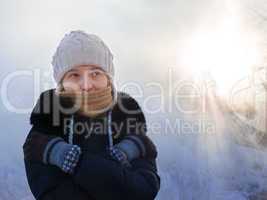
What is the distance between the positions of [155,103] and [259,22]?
104cm

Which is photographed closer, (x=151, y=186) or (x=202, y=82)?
(x=151, y=186)

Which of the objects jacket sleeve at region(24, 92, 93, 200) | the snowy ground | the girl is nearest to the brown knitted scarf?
the girl

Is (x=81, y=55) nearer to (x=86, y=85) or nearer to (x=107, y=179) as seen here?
(x=86, y=85)

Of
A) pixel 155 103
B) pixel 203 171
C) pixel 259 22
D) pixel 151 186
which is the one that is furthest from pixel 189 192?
pixel 151 186

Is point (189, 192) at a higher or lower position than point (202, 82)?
lower

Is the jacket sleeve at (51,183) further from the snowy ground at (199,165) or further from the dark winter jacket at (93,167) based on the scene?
the snowy ground at (199,165)

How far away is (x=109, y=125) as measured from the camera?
2.21ft

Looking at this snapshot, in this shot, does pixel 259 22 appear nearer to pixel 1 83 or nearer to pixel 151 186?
pixel 1 83

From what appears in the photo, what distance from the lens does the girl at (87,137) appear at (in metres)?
0.60

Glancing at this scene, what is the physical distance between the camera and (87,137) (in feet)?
2.13

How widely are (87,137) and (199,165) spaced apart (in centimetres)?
196

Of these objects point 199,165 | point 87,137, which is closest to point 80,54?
point 87,137

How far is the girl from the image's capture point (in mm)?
603

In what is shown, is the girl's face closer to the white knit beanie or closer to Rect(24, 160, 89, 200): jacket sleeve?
the white knit beanie
